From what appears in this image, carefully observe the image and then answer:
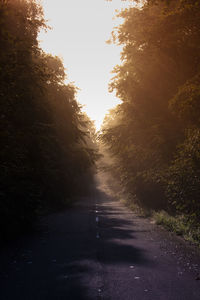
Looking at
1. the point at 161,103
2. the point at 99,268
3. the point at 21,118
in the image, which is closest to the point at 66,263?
the point at 99,268

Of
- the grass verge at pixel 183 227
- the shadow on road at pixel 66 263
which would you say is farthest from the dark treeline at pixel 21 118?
the grass verge at pixel 183 227

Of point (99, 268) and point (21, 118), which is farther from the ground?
point (21, 118)

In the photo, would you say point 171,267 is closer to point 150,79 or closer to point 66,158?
point 150,79

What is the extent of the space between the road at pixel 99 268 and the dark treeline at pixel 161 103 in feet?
8.62

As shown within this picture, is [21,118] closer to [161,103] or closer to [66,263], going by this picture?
[66,263]

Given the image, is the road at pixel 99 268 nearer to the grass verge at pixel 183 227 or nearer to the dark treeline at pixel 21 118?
the grass verge at pixel 183 227

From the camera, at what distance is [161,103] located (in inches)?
813

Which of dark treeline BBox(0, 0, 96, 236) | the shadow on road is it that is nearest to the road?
the shadow on road

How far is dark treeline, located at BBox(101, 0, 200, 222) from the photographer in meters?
11.1

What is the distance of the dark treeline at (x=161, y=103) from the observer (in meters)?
11.1

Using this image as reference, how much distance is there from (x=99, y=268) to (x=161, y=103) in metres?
14.2

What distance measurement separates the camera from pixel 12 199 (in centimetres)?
1323

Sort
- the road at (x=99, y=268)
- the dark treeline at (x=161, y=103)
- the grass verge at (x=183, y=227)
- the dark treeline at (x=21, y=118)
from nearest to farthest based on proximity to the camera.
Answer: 1. the road at (x=99, y=268)
2. the dark treeline at (x=21, y=118)
3. the dark treeline at (x=161, y=103)
4. the grass verge at (x=183, y=227)

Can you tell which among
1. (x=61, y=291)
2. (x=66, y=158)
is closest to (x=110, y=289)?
(x=61, y=291)
